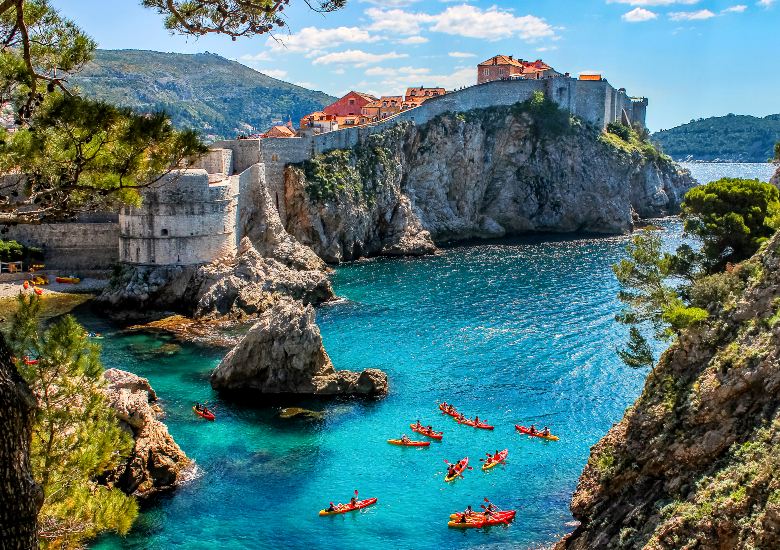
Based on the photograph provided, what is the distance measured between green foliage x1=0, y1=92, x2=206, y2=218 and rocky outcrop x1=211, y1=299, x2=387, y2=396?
22.0m

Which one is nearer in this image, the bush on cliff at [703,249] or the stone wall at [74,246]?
the bush on cliff at [703,249]

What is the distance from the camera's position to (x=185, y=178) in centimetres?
4556

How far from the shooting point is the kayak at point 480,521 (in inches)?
880

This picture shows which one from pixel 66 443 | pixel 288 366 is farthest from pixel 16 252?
pixel 66 443

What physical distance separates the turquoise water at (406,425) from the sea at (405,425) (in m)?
0.07

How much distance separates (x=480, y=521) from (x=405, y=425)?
7.51 meters

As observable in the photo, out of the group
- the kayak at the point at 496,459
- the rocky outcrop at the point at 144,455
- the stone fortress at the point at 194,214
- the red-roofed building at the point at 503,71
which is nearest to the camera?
the rocky outcrop at the point at 144,455

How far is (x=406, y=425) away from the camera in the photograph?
29.5m

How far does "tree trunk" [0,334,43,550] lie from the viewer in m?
6.61

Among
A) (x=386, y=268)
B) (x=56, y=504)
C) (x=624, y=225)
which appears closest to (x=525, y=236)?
(x=624, y=225)

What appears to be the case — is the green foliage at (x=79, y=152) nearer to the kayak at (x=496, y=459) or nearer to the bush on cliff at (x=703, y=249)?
the bush on cliff at (x=703, y=249)

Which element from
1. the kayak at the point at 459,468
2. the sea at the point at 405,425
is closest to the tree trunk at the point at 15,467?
the sea at the point at 405,425

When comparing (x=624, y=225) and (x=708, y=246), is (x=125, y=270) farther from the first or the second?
(x=624, y=225)

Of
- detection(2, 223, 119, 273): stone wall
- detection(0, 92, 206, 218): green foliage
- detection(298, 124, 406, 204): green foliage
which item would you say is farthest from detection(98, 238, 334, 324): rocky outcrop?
detection(0, 92, 206, 218): green foliage
